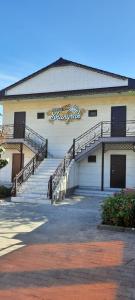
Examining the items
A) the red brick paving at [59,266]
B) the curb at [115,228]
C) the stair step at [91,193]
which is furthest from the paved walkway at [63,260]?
the stair step at [91,193]

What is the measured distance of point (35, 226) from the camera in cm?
1080

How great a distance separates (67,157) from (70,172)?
0.95 m

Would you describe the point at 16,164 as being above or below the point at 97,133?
below

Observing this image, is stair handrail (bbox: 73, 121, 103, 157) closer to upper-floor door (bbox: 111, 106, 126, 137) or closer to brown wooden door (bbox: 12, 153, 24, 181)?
upper-floor door (bbox: 111, 106, 126, 137)

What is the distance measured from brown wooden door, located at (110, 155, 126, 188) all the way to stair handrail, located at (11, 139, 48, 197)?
15.0 feet

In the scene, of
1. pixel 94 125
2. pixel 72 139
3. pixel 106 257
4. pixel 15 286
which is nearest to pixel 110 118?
pixel 94 125

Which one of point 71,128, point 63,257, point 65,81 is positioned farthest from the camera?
point 65,81

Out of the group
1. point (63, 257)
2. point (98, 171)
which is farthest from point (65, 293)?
point (98, 171)

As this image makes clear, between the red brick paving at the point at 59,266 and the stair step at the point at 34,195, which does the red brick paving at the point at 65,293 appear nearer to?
the red brick paving at the point at 59,266

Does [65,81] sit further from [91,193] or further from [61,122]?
[91,193]

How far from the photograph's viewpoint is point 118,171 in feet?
66.4

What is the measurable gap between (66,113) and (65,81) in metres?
2.18

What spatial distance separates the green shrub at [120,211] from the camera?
33.8 feet

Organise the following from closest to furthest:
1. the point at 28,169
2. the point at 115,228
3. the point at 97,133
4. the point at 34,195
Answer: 1. the point at 115,228
2. the point at 34,195
3. the point at 28,169
4. the point at 97,133
